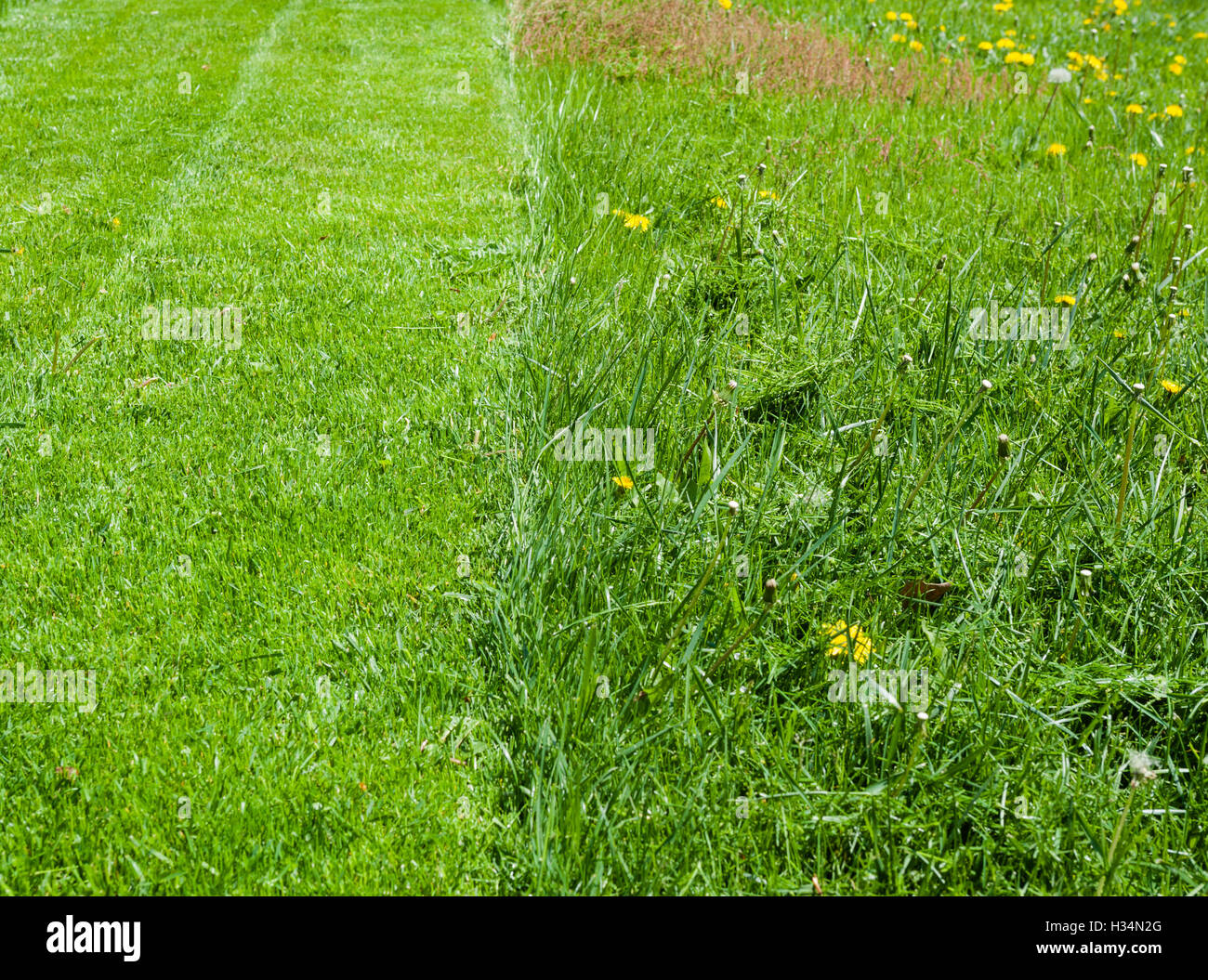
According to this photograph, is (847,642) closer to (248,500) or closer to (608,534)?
(608,534)

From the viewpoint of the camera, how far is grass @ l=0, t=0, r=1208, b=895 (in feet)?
6.82

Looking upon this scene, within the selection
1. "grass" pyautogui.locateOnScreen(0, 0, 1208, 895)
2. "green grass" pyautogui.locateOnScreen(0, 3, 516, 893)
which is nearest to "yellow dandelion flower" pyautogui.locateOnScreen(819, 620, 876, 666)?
"grass" pyautogui.locateOnScreen(0, 0, 1208, 895)

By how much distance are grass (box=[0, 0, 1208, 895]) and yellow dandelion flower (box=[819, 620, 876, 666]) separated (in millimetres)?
22

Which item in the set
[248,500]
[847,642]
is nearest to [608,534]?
[847,642]

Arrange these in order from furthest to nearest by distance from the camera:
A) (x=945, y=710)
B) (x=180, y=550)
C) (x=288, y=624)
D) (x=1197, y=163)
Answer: (x=1197, y=163)
(x=180, y=550)
(x=288, y=624)
(x=945, y=710)

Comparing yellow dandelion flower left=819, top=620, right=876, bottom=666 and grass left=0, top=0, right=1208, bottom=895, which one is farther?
yellow dandelion flower left=819, top=620, right=876, bottom=666

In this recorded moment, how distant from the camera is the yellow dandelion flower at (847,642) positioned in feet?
7.75

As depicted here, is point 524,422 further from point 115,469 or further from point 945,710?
point 945,710

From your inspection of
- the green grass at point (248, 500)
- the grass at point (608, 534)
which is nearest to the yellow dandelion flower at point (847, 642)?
the grass at point (608, 534)

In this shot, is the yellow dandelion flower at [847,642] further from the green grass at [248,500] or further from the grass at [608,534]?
the green grass at [248,500]

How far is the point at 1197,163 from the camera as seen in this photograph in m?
5.84

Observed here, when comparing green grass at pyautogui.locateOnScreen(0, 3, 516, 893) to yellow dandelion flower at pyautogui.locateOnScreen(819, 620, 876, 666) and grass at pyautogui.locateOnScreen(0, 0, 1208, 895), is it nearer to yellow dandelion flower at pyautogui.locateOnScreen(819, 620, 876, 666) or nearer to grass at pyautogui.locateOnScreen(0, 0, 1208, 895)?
grass at pyautogui.locateOnScreen(0, 0, 1208, 895)
